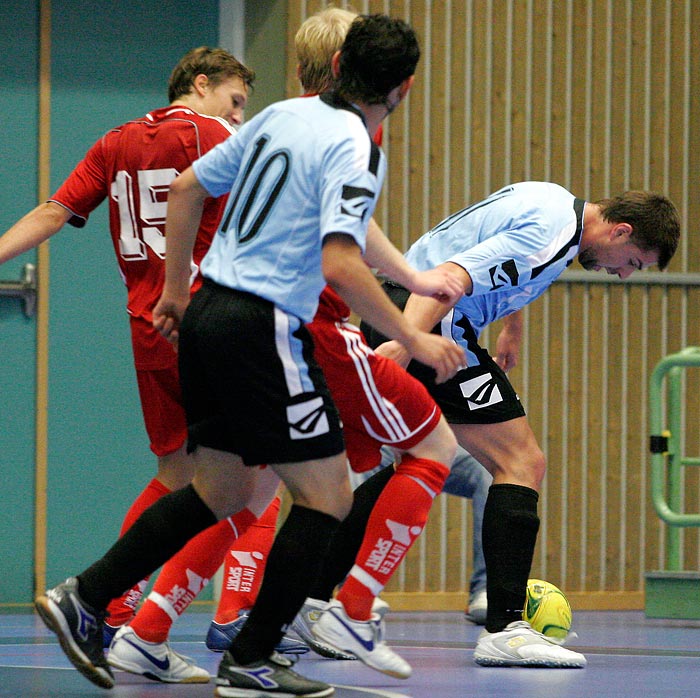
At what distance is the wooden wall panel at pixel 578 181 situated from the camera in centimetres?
707

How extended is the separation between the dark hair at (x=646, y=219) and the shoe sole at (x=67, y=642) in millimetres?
2102

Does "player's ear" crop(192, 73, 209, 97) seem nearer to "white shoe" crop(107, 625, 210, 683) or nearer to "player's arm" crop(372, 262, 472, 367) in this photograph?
"player's arm" crop(372, 262, 472, 367)

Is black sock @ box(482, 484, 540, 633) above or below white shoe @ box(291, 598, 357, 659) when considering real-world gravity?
above

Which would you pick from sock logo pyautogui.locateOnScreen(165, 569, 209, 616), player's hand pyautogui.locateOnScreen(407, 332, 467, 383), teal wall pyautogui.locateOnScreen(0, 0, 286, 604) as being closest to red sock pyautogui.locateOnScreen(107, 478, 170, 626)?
sock logo pyautogui.locateOnScreen(165, 569, 209, 616)

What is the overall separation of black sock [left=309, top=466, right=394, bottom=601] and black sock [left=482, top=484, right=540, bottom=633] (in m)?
0.37

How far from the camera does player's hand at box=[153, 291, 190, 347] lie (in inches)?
128

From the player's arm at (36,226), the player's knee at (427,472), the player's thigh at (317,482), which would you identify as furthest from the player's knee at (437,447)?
the player's arm at (36,226)

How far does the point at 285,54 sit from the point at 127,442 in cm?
210

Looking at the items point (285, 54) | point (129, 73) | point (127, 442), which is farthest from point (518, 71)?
point (127, 442)

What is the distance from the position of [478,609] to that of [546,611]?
1.37m

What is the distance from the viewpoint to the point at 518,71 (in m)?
7.23

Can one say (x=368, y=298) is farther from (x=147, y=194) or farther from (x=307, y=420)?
(x=147, y=194)

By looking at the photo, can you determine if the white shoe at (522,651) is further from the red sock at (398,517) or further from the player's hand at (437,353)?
the player's hand at (437,353)

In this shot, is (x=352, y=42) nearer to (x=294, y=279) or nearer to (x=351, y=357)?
(x=294, y=279)
